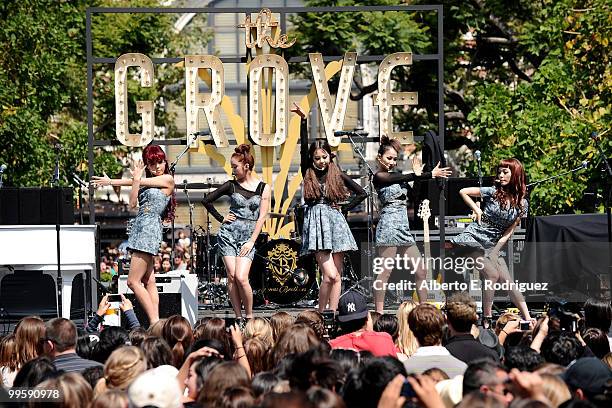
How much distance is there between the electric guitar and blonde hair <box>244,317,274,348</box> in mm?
2725

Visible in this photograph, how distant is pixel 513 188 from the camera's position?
35.2 ft

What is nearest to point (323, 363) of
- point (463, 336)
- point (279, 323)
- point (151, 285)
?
point (463, 336)

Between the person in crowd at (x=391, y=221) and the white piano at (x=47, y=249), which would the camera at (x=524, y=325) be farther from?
the white piano at (x=47, y=249)

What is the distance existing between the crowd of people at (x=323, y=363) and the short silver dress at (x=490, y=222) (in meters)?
1.26

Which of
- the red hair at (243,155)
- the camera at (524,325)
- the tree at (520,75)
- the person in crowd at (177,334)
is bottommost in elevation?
the camera at (524,325)

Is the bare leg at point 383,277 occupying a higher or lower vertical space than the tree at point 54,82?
lower

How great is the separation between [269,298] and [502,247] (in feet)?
15.1

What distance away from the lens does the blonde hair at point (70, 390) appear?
6039mm

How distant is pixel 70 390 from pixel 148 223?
16.3ft

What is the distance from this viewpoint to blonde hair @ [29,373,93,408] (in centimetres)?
604

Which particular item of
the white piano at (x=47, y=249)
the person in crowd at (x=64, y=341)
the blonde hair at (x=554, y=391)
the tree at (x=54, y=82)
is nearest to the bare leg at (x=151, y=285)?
the white piano at (x=47, y=249)

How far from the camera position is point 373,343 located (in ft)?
26.3

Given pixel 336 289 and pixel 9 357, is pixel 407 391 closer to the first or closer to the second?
pixel 9 357

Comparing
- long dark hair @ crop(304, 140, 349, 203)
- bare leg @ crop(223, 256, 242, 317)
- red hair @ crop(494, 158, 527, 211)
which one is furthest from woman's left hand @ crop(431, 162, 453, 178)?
bare leg @ crop(223, 256, 242, 317)
